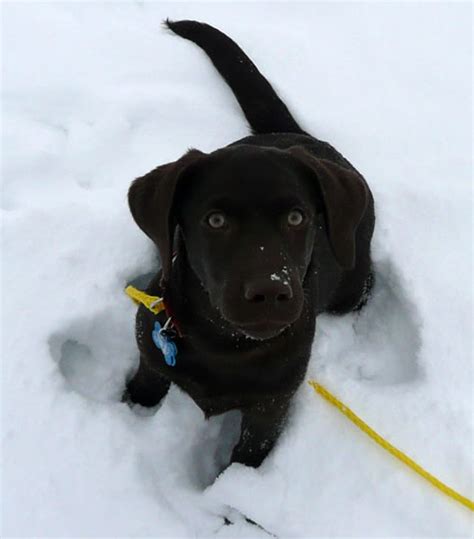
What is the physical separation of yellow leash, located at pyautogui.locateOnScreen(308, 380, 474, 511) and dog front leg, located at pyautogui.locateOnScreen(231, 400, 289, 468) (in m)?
0.21

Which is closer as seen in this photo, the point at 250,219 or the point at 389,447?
the point at 250,219

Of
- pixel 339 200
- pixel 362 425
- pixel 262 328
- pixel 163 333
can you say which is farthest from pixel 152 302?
pixel 362 425

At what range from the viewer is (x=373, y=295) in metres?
2.76

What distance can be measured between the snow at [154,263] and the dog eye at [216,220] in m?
0.96

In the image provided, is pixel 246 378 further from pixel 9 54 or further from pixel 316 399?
pixel 9 54

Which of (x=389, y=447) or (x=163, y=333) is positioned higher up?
(x=163, y=333)

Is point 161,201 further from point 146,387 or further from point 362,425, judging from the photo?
point 362,425

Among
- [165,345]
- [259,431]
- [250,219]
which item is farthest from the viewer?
[259,431]

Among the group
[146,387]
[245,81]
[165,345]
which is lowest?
[146,387]

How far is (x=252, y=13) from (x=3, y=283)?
2108mm

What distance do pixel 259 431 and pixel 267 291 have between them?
816 millimetres

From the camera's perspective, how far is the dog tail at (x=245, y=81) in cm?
282

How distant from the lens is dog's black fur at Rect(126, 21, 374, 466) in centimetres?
155

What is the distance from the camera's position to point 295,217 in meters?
1.65
